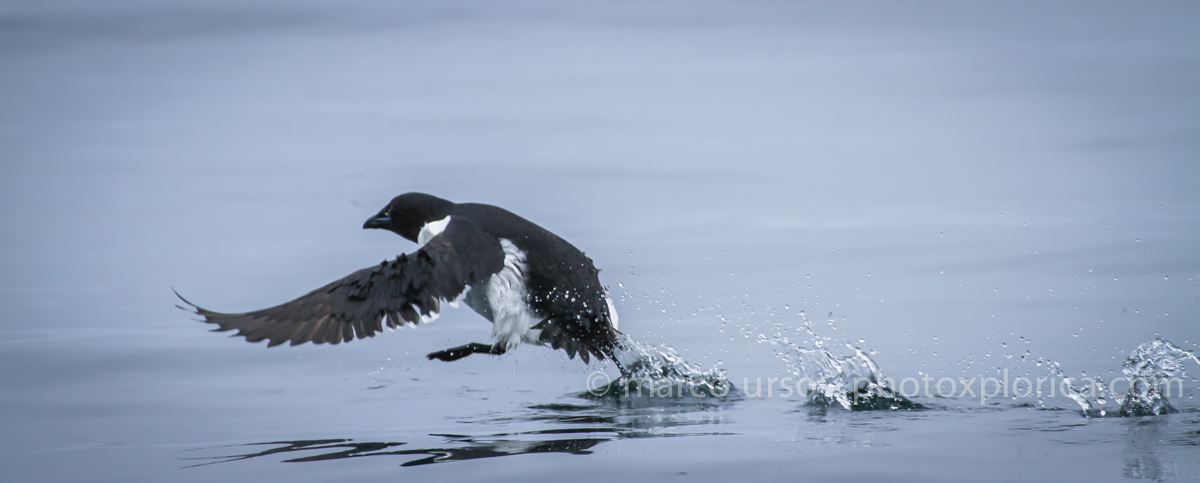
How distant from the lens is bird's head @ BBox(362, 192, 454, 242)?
6699 millimetres

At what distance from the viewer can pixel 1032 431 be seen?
14.0 feet

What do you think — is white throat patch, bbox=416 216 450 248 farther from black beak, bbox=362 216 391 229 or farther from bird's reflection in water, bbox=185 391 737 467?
bird's reflection in water, bbox=185 391 737 467

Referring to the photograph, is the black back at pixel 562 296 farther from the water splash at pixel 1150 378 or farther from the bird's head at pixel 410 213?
the water splash at pixel 1150 378

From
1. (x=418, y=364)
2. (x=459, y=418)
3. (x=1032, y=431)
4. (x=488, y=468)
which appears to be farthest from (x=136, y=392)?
(x=1032, y=431)

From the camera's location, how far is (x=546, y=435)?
4426 millimetres

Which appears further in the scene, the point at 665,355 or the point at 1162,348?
the point at 665,355

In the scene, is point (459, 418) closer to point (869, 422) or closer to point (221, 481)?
point (221, 481)

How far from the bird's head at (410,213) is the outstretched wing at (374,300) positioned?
974 millimetres

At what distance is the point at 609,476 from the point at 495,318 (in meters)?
2.46

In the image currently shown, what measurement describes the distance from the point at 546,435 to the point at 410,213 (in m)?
2.77

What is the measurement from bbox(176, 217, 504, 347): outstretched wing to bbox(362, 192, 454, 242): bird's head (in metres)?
0.97

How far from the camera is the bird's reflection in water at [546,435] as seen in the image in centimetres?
408

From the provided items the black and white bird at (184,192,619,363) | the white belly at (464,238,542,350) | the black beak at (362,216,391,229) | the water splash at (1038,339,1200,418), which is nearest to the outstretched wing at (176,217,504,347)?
the black and white bird at (184,192,619,363)

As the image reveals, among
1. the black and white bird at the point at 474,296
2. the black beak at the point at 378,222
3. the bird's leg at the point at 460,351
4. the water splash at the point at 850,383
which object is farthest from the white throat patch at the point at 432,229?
the water splash at the point at 850,383
